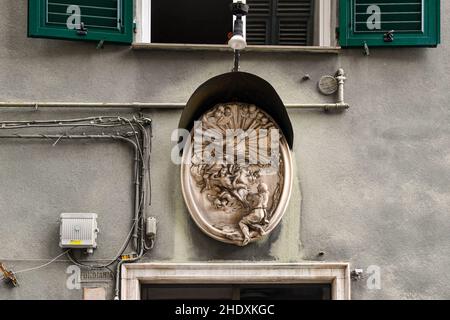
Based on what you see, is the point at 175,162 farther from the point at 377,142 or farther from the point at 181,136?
the point at 377,142

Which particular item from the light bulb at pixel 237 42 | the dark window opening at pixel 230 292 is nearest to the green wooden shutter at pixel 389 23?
the light bulb at pixel 237 42

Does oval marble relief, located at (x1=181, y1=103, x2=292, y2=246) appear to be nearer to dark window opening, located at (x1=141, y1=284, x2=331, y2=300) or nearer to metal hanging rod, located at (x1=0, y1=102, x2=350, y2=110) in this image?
metal hanging rod, located at (x1=0, y1=102, x2=350, y2=110)

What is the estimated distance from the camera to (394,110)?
10.3 metres

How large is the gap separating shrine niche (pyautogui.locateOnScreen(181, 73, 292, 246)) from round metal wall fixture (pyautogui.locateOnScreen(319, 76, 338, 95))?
0.60 metres

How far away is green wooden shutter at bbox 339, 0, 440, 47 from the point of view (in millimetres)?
10367

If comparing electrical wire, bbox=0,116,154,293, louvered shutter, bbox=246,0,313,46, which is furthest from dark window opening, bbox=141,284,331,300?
louvered shutter, bbox=246,0,313,46

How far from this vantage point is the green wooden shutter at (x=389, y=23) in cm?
1037

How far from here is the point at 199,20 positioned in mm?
12000

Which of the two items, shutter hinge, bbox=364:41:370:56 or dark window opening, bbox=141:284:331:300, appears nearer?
dark window opening, bbox=141:284:331:300

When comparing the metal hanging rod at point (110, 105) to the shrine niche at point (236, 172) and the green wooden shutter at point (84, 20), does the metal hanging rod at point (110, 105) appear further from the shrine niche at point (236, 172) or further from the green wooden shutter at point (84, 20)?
the green wooden shutter at point (84, 20)

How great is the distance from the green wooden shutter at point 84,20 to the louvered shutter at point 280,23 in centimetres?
138
